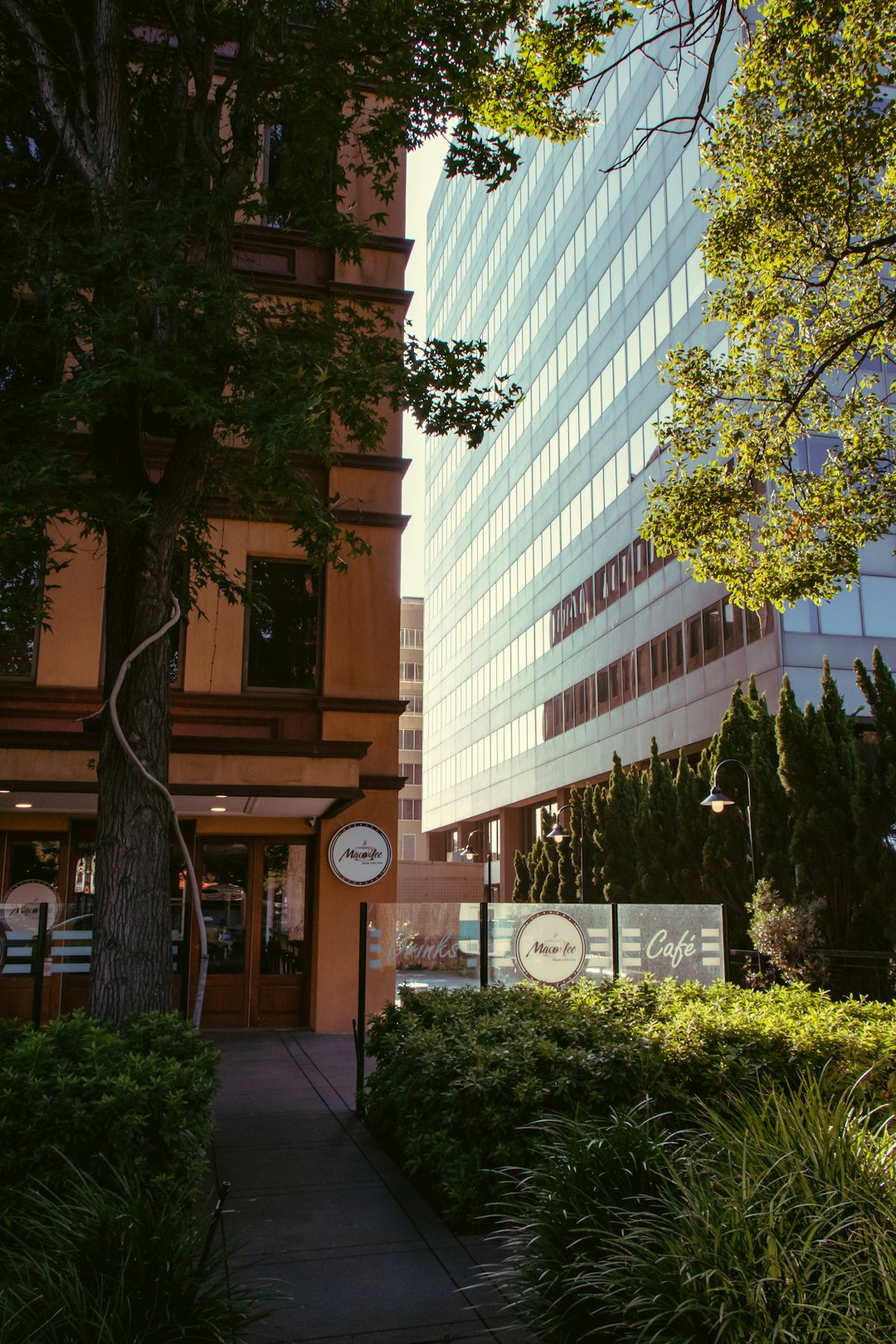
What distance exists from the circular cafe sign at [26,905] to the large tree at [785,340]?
957 cm

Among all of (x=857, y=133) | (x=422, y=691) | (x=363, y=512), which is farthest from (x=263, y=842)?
(x=422, y=691)

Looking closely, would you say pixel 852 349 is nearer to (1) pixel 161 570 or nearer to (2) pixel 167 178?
(2) pixel 167 178

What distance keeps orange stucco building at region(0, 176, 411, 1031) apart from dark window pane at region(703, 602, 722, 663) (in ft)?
65.5

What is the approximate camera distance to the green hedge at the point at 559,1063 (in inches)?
287

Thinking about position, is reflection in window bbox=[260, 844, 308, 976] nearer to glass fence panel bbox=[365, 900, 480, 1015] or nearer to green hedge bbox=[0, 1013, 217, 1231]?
glass fence panel bbox=[365, 900, 480, 1015]

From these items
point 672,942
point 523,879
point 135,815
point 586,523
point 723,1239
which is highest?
point 586,523

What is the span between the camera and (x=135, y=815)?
27.6 ft

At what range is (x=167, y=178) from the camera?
33.7ft

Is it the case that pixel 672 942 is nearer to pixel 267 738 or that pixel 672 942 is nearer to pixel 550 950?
pixel 550 950

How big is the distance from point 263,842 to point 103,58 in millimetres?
10833

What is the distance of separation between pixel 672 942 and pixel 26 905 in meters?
8.93

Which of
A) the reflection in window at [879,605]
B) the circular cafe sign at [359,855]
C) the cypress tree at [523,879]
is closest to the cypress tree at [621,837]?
the reflection in window at [879,605]

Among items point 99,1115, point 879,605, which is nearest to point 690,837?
point 879,605

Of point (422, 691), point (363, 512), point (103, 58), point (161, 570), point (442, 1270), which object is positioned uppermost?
point (422, 691)
